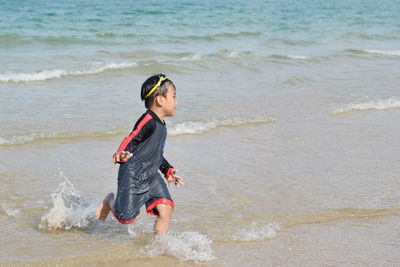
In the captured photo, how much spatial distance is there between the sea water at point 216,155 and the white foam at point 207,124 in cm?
3

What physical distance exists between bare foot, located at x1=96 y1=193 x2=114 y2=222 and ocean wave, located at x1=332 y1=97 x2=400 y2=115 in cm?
497

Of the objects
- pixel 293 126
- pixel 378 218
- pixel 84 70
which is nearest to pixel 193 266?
pixel 378 218

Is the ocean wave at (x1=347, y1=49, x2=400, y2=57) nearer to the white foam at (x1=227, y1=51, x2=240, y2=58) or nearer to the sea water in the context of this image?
the sea water

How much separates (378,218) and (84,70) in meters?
8.28

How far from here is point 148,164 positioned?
358 cm

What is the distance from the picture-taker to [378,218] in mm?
4141

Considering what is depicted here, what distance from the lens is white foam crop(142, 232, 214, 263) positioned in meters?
3.46

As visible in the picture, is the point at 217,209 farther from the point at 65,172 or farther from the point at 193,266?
the point at 65,172

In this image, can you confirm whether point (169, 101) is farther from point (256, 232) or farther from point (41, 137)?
point (41, 137)

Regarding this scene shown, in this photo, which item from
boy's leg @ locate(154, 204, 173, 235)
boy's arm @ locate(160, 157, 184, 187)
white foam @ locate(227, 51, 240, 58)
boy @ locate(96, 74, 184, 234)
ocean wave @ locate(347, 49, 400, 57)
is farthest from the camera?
ocean wave @ locate(347, 49, 400, 57)

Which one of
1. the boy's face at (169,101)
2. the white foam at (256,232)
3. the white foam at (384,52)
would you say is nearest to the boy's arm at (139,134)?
the boy's face at (169,101)

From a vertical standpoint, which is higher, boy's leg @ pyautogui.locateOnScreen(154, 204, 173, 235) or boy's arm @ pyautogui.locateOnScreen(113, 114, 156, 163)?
boy's arm @ pyautogui.locateOnScreen(113, 114, 156, 163)

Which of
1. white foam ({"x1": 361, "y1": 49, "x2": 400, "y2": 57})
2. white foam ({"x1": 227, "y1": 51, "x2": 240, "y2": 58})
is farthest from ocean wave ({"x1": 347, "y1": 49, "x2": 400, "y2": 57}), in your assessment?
white foam ({"x1": 227, "y1": 51, "x2": 240, "y2": 58})

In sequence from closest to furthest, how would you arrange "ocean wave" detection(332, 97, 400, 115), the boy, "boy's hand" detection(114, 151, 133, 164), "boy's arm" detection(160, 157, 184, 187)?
"boy's hand" detection(114, 151, 133, 164) → the boy → "boy's arm" detection(160, 157, 184, 187) → "ocean wave" detection(332, 97, 400, 115)
